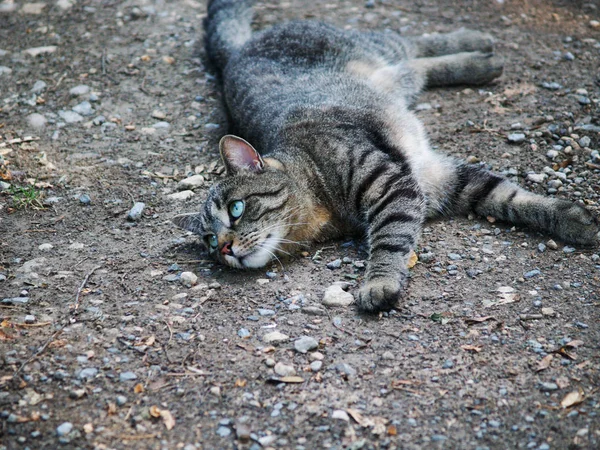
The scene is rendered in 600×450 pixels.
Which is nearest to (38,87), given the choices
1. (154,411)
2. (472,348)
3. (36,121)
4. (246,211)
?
(36,121)

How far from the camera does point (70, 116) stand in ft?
18.9

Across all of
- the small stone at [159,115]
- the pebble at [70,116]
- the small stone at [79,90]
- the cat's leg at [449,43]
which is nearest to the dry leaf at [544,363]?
the cat's leg at [449,43]

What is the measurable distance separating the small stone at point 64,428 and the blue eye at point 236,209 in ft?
5.35

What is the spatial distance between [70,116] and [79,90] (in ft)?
1.31

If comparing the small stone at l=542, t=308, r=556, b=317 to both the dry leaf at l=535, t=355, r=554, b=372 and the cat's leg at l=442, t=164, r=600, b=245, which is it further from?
A: the cat's leg at l=442, t=164, r=600, b=245

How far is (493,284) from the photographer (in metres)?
3.82

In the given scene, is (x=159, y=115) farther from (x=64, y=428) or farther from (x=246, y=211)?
(x=64, y=428)

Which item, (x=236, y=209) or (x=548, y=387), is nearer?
(x=548, y=387)

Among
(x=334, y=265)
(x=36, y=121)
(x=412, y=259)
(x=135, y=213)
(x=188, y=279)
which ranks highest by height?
(x=412, y=259)

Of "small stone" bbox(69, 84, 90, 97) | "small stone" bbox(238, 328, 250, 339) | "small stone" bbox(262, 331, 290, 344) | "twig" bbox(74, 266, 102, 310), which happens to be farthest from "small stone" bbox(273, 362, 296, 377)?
"small stone" bbox(69, 84, 90, 97)

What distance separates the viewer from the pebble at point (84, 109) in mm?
5815

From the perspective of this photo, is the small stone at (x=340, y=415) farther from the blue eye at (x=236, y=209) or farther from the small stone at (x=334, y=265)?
the blue eye at (x=236, y=209)

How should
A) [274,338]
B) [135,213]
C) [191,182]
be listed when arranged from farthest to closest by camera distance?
[191,182], [135,213], [274,338]

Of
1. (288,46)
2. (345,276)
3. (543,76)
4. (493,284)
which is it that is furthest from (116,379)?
(543,76)
